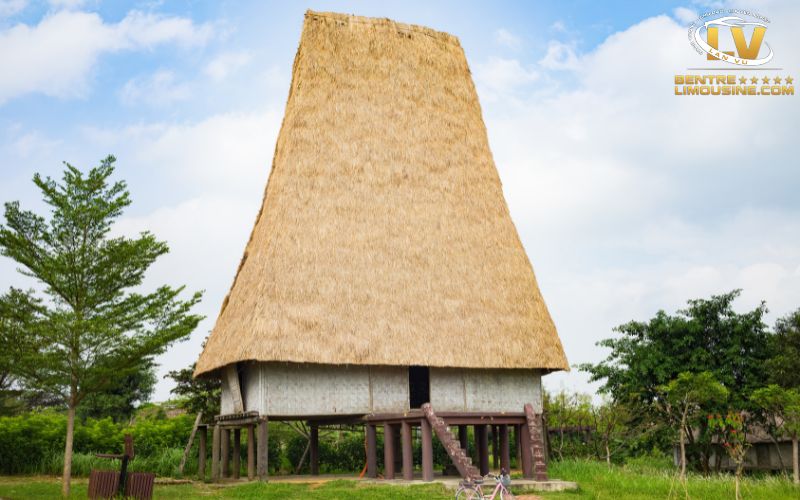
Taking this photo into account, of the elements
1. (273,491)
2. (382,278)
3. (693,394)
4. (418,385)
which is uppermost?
(382,278)

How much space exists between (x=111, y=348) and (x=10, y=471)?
7166 mm

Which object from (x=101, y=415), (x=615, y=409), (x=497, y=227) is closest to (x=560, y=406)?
(x=615, y=409)

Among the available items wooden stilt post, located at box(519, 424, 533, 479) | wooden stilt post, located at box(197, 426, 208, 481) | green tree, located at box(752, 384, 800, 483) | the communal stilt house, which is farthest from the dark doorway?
green tree, located at box(752, 384, 800, 483)

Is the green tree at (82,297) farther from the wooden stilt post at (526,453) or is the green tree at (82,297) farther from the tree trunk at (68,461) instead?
the wooden stilt post at (526,453)

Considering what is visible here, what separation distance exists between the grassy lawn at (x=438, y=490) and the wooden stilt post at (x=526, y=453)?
96 cm

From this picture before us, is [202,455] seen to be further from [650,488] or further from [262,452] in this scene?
[650,488]

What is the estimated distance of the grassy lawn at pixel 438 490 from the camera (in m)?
13.2

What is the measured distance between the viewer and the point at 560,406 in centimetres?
2520

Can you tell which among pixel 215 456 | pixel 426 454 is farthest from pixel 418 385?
pixel 426 454

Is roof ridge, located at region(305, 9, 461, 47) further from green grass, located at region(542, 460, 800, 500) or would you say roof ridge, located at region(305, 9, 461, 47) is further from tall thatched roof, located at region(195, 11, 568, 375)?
green grass, located at region(542, 460, 800, 500)

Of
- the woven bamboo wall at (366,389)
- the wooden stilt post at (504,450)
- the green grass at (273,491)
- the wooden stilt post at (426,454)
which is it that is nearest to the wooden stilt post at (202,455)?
the woven bamboo wall at (366,389)

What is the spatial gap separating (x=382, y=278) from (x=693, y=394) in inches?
357

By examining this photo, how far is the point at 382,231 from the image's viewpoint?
741 inches

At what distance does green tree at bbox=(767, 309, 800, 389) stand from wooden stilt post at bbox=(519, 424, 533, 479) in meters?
9.09
